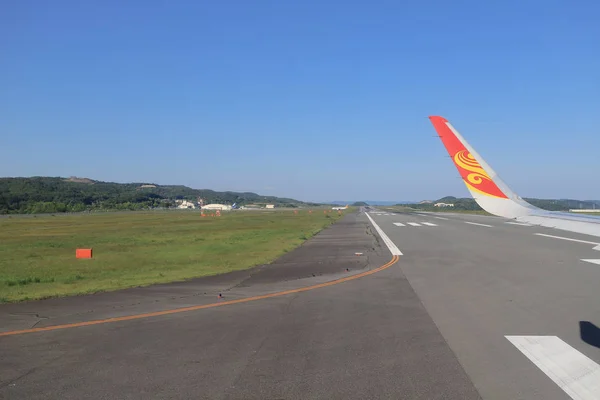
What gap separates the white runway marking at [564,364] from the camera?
5.78 m

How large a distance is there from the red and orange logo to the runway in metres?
2.40

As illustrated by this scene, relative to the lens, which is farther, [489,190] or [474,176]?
[474,176]

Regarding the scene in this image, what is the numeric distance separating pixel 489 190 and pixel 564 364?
502 centimetres

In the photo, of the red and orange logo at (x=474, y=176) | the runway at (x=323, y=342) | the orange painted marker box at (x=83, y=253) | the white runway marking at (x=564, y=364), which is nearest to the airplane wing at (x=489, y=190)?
the red and orange logo at (x=474, y=176)

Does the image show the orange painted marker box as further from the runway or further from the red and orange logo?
the red and orange logo

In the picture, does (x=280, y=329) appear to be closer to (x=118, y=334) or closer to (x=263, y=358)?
(x=263, y=358)

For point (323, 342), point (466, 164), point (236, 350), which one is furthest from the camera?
point (466, 164)

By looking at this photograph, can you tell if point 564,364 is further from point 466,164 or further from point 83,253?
point 83,253

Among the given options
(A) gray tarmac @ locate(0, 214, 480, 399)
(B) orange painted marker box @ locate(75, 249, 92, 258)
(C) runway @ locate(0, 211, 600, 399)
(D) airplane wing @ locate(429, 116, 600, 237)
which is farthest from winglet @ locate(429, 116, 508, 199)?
(B) orange painted marker box @ locate(75, 249, 92, 258)

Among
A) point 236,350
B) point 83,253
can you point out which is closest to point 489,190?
point 236,350

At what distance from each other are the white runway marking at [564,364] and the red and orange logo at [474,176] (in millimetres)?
3831

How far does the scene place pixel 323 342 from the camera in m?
7.92

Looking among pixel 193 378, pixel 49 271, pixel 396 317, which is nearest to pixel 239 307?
pixel 396 317

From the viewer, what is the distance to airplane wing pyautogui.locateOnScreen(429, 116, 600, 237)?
421 inches
